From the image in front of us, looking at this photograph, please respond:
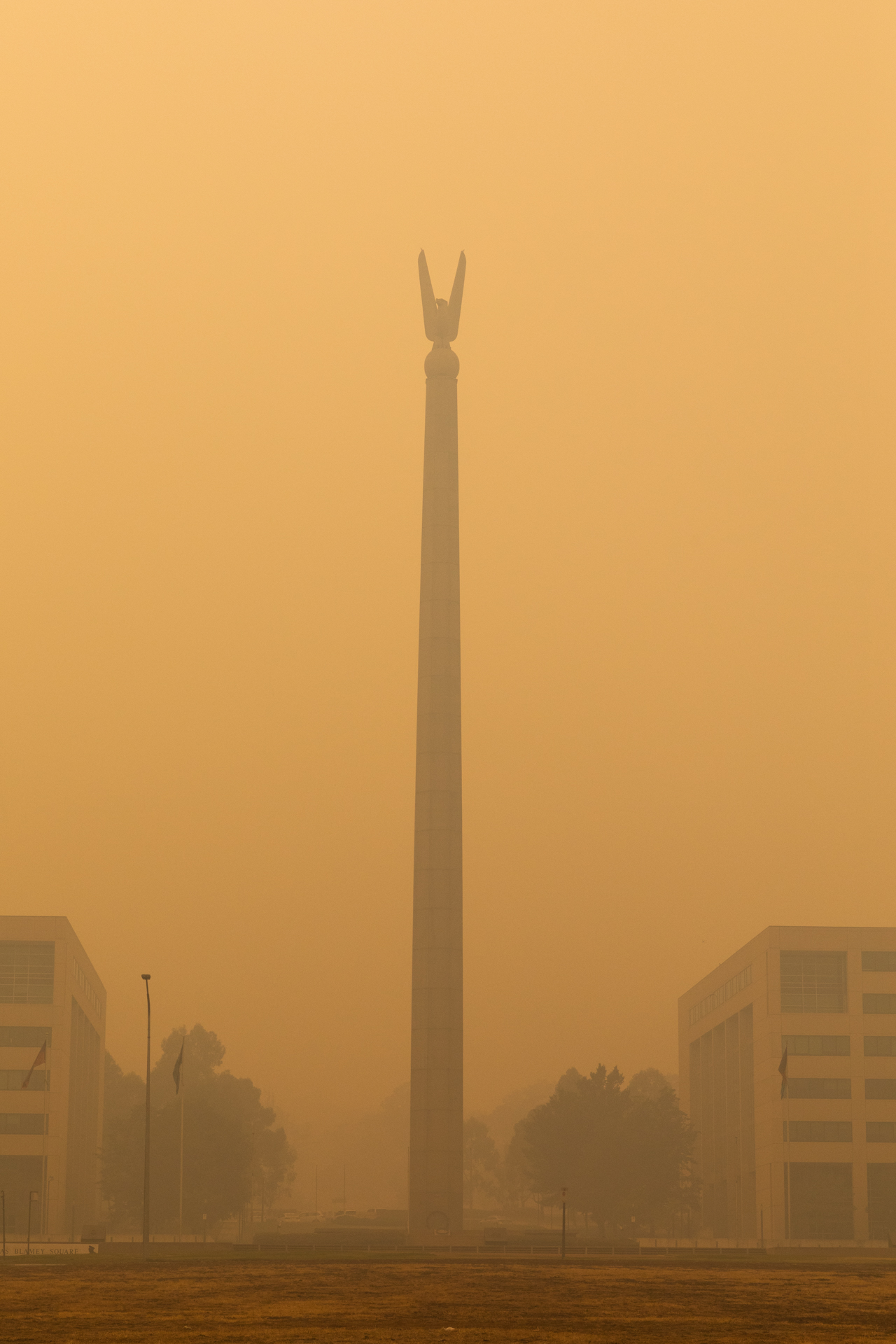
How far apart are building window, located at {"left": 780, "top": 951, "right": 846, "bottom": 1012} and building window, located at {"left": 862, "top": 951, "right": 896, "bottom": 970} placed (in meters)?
1.30

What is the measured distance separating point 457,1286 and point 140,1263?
17204 mm

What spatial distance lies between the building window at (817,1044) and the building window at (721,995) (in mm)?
7912

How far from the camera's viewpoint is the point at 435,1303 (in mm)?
36938

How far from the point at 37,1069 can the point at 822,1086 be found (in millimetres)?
48370

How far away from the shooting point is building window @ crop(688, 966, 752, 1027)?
363ft

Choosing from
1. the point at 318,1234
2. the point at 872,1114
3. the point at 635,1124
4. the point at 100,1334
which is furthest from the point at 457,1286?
the point at 635,1124

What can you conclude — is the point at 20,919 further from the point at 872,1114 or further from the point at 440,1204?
the point at 872,1114

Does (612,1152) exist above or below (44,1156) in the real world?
below

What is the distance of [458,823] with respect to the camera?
289 ft

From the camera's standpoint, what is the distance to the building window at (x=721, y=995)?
110562mm

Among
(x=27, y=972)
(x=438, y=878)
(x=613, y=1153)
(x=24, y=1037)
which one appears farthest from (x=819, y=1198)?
(x=27, y=972)

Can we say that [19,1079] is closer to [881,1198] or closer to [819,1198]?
[819,1198]

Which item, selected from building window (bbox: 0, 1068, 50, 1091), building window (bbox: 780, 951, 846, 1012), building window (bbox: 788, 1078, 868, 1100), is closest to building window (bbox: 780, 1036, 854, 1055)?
building window (bbox: 788, 1078, 868, 1100)

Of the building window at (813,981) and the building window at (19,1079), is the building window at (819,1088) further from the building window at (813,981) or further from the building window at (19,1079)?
the building window at (19,1079)
